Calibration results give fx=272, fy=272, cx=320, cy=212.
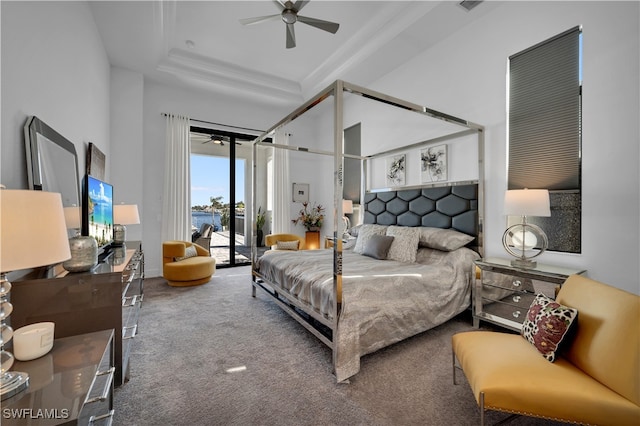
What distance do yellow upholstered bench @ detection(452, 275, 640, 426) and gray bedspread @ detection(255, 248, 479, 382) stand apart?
712mm

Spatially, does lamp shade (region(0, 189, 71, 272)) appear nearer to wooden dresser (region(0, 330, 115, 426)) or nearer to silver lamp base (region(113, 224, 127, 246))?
wooden dresser (region(0, 330, 115, 426))

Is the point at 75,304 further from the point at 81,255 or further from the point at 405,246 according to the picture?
the point at 405,246

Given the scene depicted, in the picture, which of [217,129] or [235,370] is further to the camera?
[217,129]

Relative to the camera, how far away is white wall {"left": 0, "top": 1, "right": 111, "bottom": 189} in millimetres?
1592

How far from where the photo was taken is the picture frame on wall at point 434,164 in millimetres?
3678

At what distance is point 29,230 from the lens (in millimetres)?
941

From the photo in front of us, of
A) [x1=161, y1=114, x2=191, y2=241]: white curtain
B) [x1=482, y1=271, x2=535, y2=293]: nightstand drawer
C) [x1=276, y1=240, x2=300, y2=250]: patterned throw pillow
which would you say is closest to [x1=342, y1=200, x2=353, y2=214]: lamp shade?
[x1=276, y1=240, x2=300, y2=250]: patterned throw pillow

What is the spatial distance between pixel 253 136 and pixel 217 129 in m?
0.76

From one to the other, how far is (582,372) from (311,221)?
5147mm

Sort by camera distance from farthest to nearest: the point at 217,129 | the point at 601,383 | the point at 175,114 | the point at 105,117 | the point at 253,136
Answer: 1. the point at 253,136
2. the point at 217,129
3. the point at 175,114
4. the point at 105,117
5. the point at 601,383

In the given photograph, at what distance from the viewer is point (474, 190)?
3.28m

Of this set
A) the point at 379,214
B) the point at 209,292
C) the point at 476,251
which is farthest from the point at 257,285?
the point at 476,251

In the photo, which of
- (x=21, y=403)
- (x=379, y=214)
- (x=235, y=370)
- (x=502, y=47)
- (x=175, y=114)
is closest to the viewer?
(x=21, y=403)

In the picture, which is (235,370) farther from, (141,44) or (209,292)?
(141,44)
